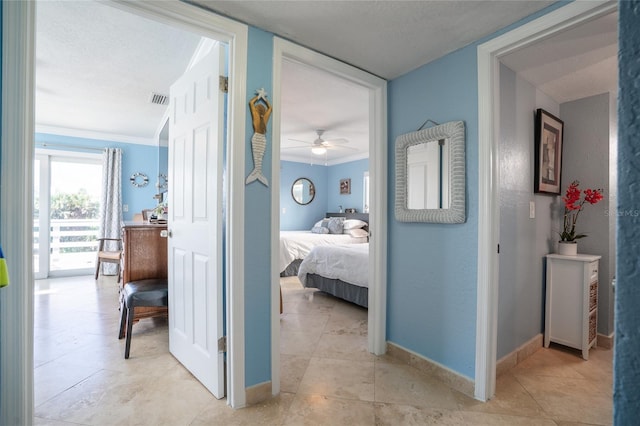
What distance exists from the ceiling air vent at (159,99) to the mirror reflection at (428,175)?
285cm

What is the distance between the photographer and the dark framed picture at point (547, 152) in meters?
2.39

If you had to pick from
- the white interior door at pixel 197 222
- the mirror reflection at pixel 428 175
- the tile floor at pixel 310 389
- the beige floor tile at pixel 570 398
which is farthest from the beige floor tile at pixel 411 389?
the mirror reflection at pixel 428 175

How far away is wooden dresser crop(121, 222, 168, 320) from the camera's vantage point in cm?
262

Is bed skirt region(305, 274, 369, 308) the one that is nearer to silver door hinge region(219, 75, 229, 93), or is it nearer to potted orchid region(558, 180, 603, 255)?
potted orchid region(558, 180, 603, 255)

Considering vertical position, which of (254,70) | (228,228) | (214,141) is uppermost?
(254,70)

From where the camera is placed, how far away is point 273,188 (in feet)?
6.01

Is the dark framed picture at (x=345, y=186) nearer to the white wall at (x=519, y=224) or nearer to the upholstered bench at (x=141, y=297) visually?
the white wall at (x=519, y=224)

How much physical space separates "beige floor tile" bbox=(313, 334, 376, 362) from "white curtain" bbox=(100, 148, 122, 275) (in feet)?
13.8

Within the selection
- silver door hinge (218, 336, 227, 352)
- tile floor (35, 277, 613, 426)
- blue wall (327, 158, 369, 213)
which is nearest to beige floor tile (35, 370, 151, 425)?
tile floor (35, 277, 613, 426)

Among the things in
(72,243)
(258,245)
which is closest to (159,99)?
(258,245)

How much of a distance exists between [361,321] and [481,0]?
2.72 meters

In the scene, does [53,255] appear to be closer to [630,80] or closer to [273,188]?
[273,188]

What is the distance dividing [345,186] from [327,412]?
18.5 feet

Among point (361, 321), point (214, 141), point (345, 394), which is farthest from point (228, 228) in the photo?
point (361, 321)
